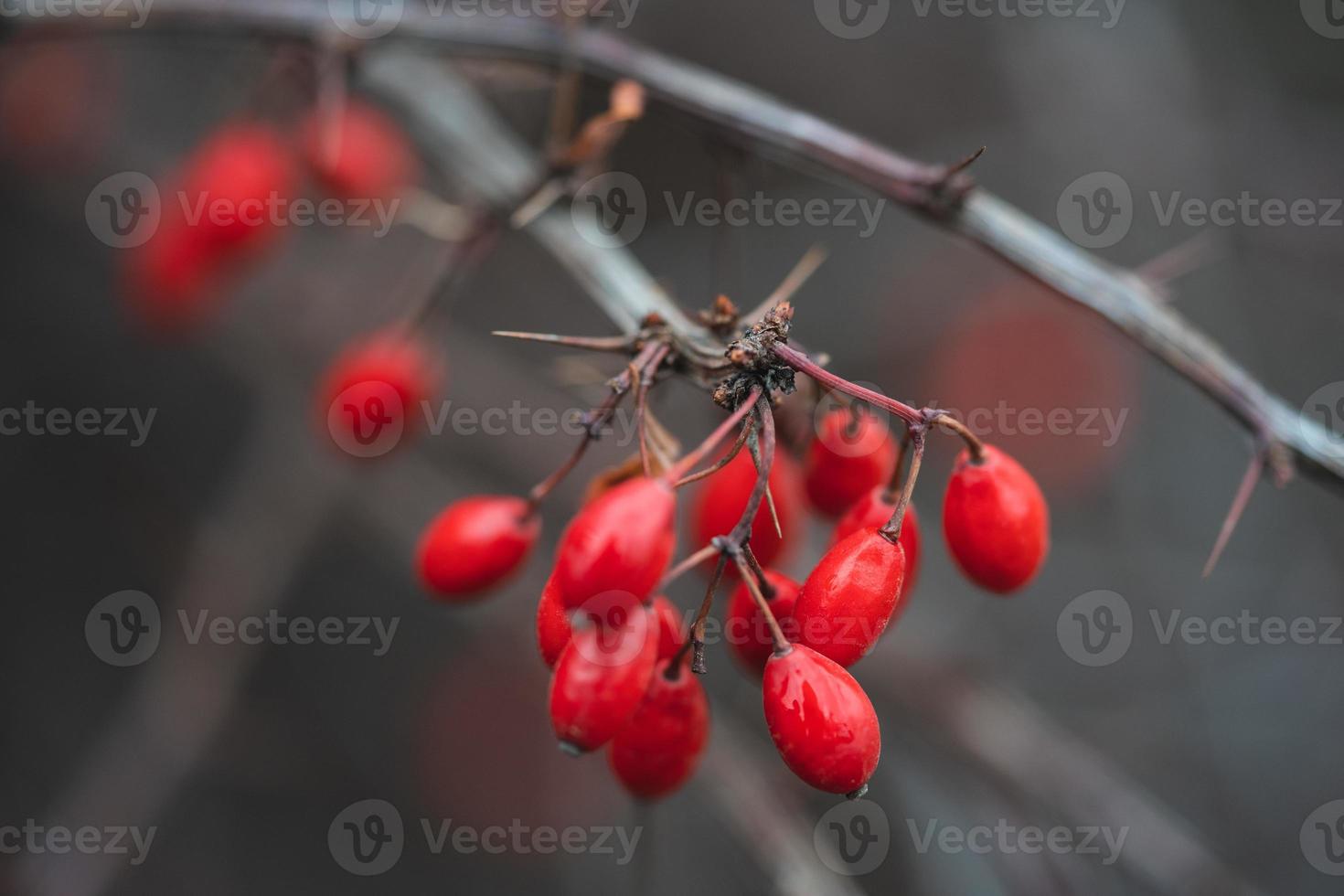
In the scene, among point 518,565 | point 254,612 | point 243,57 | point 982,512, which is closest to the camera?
point 982,512

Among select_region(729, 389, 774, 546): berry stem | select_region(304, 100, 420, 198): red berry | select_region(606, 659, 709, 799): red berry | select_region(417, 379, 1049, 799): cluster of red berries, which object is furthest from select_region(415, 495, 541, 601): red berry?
select_region(304, 100, 420, 198): red berry

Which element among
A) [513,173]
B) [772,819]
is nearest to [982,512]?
[772,819]

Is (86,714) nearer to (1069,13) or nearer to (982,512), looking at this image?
(982,512)

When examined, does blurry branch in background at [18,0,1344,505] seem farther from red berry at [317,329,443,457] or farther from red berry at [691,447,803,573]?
red berry at [317,329,443,457]

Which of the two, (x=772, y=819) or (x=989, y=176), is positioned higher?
(x=989, y=176)

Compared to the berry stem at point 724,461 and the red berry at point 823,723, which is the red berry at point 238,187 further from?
the red berry at point 823,723
